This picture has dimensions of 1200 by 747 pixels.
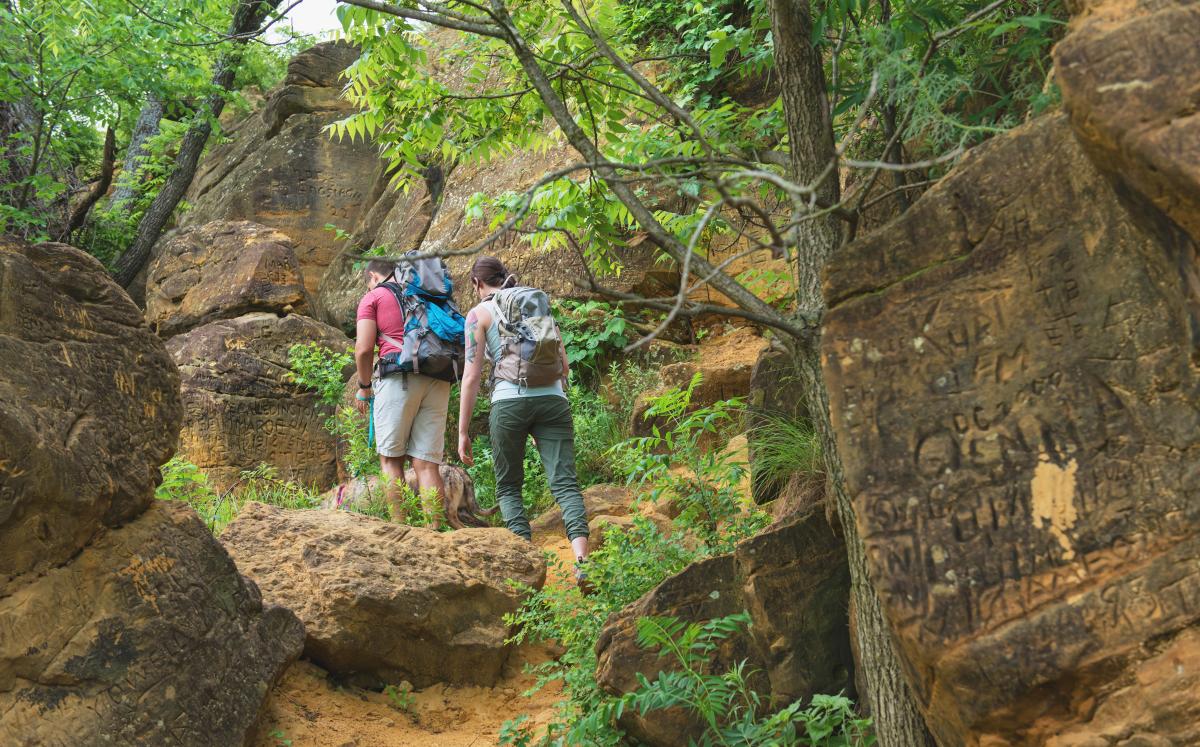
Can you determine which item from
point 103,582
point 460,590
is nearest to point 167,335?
point 460,590

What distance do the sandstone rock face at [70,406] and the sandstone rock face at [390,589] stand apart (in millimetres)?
1171

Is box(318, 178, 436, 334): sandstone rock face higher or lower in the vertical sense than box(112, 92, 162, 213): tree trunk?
lower

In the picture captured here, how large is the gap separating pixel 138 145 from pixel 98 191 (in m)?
2.85

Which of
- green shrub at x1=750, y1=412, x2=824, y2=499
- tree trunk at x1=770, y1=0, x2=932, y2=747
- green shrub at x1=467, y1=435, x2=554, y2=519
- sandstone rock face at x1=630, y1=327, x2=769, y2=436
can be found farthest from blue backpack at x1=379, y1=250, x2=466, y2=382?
tree trunk at x1=770, y1=0, x2=932, y2=747

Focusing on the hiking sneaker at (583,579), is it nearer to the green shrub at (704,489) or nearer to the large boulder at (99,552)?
the green shrub at (704,489)

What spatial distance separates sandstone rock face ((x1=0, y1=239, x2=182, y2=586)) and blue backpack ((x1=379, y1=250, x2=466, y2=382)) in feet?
8.17

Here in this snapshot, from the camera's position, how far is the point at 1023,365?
2.73 m

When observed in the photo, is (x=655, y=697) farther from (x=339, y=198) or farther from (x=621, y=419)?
(x=339, y=198)

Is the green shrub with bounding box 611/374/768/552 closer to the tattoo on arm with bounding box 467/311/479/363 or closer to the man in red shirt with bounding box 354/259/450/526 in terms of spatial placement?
the tattoo on arm with bounding box 467/311/479/363

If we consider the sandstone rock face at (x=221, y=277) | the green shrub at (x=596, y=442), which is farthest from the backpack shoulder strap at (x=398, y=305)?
the sandstone rock face at (x=221, y=277)

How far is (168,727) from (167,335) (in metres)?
7.81

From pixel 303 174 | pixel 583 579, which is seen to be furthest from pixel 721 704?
pixel 303 174

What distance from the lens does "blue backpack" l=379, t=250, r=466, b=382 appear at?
22.0 ft

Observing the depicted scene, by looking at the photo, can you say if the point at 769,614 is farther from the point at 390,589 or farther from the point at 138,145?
the point at 138,145
